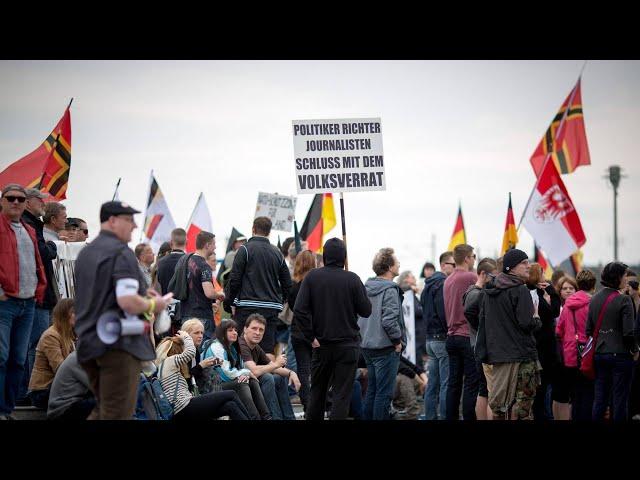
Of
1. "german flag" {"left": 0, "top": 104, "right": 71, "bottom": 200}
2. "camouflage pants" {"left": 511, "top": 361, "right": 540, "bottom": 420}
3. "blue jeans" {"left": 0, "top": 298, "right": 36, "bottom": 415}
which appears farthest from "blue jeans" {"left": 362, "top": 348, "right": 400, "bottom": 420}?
"german flag" {"left": 0, "top": 104, "right": 71, "bottom": 200}

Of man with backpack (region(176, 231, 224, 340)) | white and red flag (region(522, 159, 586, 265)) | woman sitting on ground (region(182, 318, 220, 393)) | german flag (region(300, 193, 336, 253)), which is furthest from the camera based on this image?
german flag (region(300, 193, 336, 253))

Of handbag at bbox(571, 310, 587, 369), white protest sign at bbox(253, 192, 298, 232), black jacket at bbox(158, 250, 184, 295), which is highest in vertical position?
white protest sign at bbox(253, 192, 298, 232)

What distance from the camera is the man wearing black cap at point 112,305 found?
7.77 metres

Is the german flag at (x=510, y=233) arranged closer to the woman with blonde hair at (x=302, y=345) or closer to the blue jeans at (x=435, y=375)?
the blue jeans at (x=435, y=375)

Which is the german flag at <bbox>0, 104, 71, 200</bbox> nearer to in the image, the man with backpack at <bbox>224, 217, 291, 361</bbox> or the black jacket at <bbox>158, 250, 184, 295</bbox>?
the black jacket at <bbox>158, 250, 184, 295</bbox>

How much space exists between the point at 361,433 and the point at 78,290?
2.38 m

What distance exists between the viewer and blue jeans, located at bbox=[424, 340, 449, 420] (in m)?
13.5

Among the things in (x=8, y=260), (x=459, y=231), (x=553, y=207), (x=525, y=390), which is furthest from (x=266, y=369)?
(x=459, y=231)

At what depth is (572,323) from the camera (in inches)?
512

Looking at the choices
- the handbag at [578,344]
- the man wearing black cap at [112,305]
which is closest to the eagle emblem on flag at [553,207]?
the handbag at [578,344]

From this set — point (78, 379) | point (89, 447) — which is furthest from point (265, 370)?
point (89, 447)

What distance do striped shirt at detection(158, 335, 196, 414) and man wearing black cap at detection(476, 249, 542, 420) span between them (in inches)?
126
